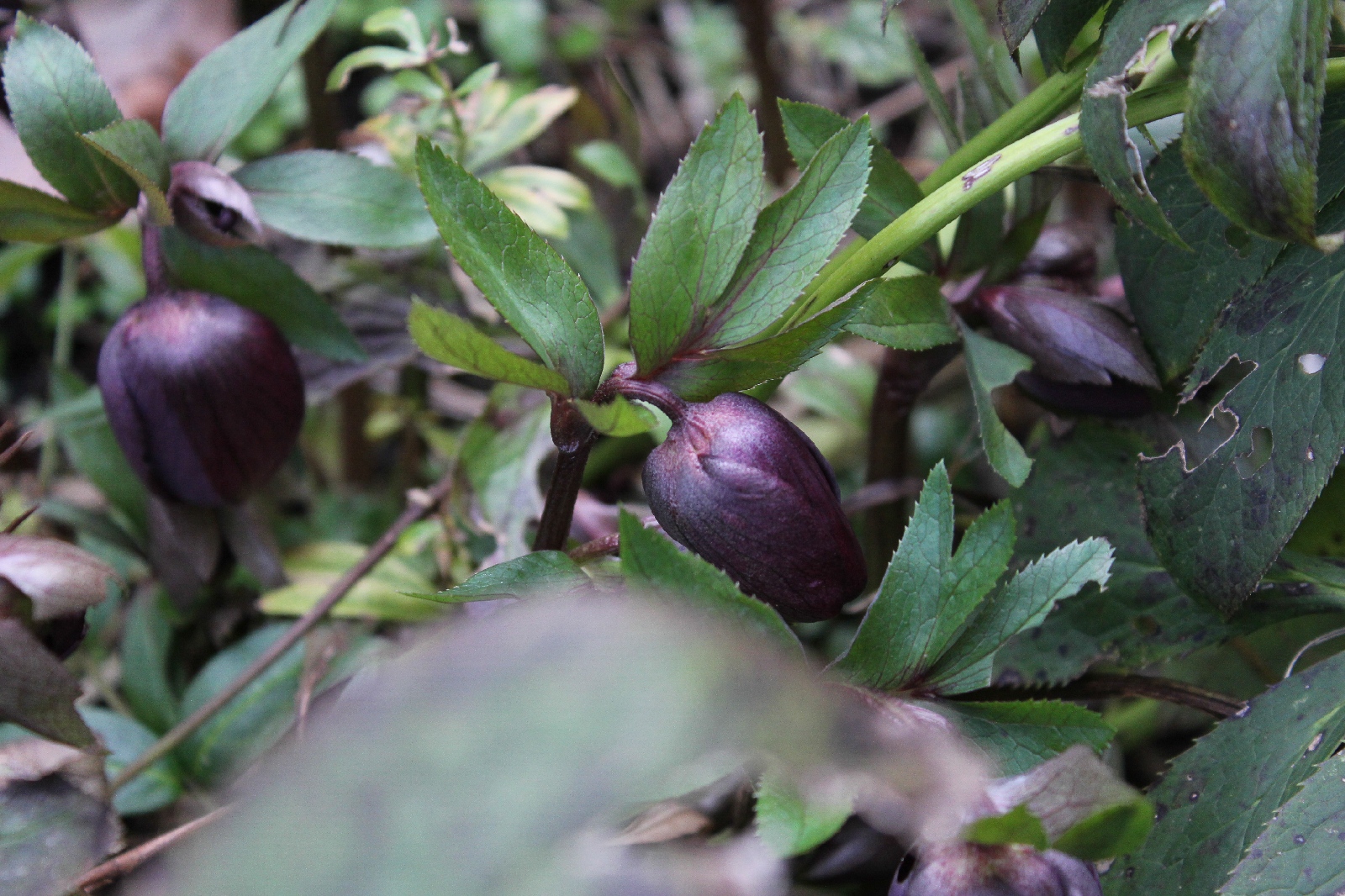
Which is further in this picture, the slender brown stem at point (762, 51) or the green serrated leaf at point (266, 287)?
the slender brown stem at point (762, 51)

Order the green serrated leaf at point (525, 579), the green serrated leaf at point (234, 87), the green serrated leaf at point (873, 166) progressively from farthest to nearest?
the green serrated leaf at point (234, 87), the green serrated leaf at point (873, 166), the green serrated leaf at point (525, 579)

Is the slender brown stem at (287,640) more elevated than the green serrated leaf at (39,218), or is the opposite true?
the green serrated leaf at (39,218)

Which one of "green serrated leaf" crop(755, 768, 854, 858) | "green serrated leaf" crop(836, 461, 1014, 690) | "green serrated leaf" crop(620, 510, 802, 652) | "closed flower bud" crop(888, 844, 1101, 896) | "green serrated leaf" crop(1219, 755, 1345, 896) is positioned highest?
"green serrated leaf" crop(620, 510, 802, 652)

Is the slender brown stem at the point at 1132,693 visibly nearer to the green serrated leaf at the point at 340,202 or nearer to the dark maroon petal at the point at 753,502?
the dark maroon petal at the point at 753,502

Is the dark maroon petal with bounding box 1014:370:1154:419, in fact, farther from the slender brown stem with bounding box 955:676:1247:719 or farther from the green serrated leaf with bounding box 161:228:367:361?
the green serrated leaf with bounding box 161:228:367:361

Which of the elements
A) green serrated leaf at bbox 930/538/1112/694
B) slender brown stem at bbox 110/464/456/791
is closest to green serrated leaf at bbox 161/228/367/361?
slender brown stem at bbox 110/464/456/791

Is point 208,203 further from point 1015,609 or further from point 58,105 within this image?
point 1015,609

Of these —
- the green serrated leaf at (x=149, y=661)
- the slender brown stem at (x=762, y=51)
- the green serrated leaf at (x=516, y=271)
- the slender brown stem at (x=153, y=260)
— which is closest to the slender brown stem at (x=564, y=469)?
the green serrated leaf at (x=516, y=271)

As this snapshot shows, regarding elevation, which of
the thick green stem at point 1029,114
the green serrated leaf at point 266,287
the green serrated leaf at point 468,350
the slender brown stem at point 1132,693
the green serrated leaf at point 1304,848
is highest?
the thick green stem at point 1029,114
